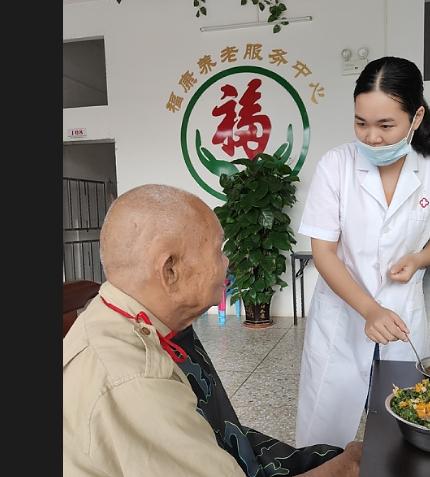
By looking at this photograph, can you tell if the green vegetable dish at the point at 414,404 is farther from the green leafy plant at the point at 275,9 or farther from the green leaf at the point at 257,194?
the green leafy plant at the point at 275,9

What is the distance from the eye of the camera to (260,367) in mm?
3199

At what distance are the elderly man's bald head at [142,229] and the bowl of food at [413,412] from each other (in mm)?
522

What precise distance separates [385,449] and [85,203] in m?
6.72

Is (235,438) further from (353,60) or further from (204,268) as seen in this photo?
(353,60)

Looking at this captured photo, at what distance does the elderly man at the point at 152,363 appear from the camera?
0.60 m

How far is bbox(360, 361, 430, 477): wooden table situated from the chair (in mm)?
648

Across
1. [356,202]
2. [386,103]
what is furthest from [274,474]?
[386,103]

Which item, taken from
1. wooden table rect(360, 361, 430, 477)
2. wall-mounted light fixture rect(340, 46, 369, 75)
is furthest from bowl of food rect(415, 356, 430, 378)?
wall-mounted light fixture rect(340, 46, 369, 75)

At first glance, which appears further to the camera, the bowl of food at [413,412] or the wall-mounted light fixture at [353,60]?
the wall-mounted light fixture at [353,60]

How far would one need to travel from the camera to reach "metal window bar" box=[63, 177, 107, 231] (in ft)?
22.2

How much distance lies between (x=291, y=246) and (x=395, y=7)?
2190 millimetres

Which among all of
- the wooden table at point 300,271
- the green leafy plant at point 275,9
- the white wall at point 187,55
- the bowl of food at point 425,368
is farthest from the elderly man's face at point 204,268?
the green leafy plant at point 275,9

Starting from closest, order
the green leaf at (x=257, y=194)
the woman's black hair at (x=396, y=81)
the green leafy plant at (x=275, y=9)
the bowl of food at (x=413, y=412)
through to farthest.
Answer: the bowl of food at (x=413, y=412), the woman's black hair at (x=396, y=81), the green leaf at (x=257, y=194), the green leafy plant at (x=275, y=9)

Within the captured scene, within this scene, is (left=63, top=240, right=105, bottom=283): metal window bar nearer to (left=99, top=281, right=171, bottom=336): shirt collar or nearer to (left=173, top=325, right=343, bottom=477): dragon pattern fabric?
(left=173, top=325, right=343, bottom=477): dragon pattern fabric
